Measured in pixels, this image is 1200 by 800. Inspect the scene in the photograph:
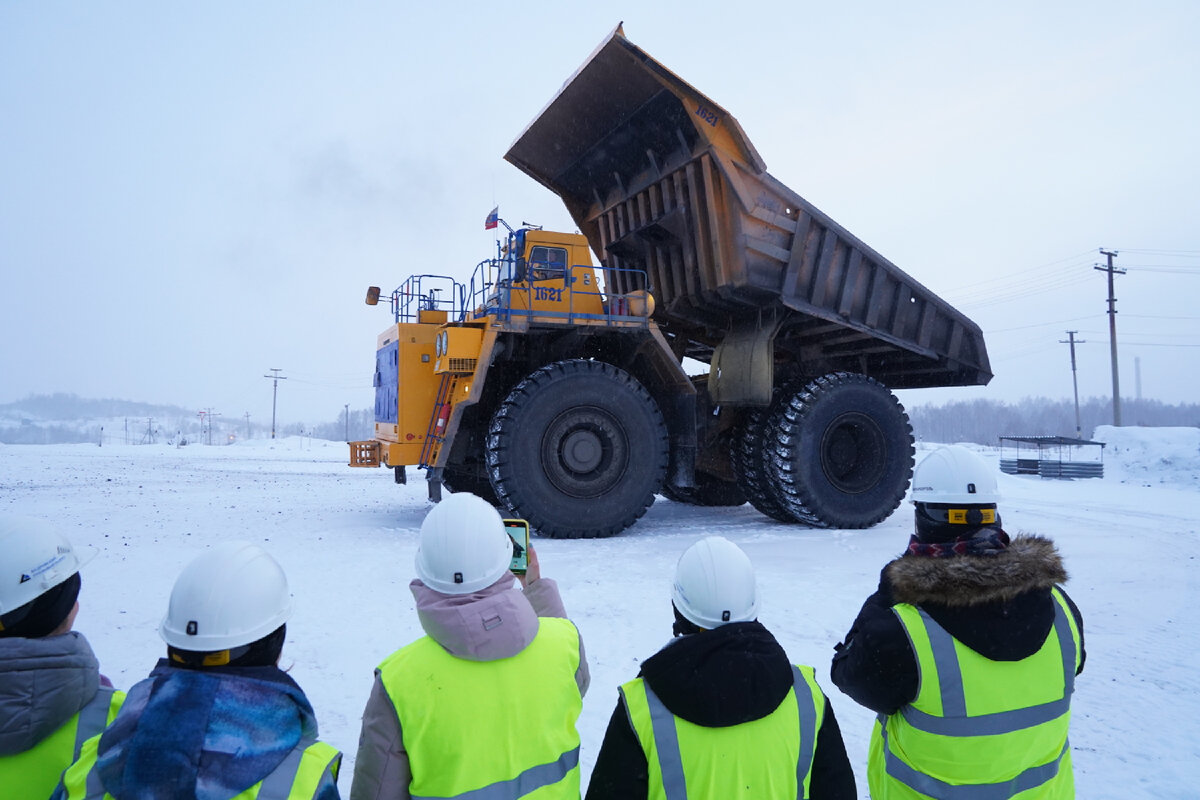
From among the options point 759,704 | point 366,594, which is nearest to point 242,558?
point 759,704

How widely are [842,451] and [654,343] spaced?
10.2ft

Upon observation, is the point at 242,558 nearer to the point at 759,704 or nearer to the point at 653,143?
the point at 759,704

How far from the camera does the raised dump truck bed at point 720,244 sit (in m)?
8.37

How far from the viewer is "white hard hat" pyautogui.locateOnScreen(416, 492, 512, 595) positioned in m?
1.76

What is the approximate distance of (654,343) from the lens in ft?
28.5

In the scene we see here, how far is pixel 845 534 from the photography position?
8805 mm

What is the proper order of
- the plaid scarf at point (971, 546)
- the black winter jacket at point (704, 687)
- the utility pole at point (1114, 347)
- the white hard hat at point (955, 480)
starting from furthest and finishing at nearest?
the utility pole at point (1114, 347)
the white hard hat at point (955, 480)
the plaid scarf at point (971, 546)
the black winter jacket at point (704, 687)

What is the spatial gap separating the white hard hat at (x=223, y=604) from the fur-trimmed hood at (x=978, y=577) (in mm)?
1573

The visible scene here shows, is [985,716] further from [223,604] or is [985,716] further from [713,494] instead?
[713,494]

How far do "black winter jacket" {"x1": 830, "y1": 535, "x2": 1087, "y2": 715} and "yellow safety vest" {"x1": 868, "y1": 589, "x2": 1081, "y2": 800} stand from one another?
0.03 m

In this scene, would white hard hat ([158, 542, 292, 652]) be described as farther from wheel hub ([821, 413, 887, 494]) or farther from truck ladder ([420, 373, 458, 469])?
wheel hub ([821, 413, 887, 494])

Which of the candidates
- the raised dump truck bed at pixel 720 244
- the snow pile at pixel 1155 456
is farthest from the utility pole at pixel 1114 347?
the raised dump truck bed at pixel 720 244

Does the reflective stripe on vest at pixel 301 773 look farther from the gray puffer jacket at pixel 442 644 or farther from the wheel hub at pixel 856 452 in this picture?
the wheel hub at pixel 856 452

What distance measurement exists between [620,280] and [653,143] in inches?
84.1
